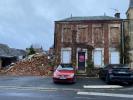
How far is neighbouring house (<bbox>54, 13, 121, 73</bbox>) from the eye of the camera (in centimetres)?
3697

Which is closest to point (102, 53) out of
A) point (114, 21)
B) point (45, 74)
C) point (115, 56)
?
point (115, 56)

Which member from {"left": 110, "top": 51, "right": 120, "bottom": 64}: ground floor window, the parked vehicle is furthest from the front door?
the parked vehicle

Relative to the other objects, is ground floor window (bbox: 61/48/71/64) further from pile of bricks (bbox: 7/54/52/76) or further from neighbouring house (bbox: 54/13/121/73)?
pile of bricks (bbox: 7/54/52/76)

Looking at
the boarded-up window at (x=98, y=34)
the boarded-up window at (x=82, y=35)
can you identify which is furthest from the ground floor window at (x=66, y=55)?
the boarded-up window at (x=98, y=34)

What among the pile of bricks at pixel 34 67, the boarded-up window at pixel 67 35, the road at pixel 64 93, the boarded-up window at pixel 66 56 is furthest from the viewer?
the boarded-up window at pixel 67 35

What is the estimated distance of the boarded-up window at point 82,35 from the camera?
3756 centimetres

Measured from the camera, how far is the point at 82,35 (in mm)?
37750

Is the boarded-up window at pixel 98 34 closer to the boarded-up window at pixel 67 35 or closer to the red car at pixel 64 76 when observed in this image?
the boarded-up window at pixel 67 35

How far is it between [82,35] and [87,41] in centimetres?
96

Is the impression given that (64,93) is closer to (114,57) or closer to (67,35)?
(114,57)

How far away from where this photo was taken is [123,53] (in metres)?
36.7

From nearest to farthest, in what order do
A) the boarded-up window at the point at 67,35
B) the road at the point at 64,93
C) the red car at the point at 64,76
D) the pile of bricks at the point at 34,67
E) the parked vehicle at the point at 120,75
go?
the road at the point at 64,93 < the parked vehicle at the point at 120,75 < the red car at the point at 64,76 < the pile of bricks at the point at 34,67 < the boarded-up window at the point at 67,35

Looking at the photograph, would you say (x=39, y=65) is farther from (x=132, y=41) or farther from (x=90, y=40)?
(x=132, y=41)

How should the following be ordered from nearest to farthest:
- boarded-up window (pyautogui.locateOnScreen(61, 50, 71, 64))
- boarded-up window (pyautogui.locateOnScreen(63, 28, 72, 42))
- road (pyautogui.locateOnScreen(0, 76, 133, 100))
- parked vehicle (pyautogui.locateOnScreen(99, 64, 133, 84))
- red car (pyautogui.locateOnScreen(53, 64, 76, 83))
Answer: road (pyautogui.locateOnScreen(0, 76, 133, 100)), parked vehicle (pyautogui.locateOnScreen(99, 64, 133, 84)), red car (pyautogui.locateOnScreen(53, 64, 76, 83)), boarded-up window (pyautogui.locateOnScreen(61, 50, 71, 64)), boarded-up window (pyautogui.locateOnScreen(63, 28, 72, 42))
